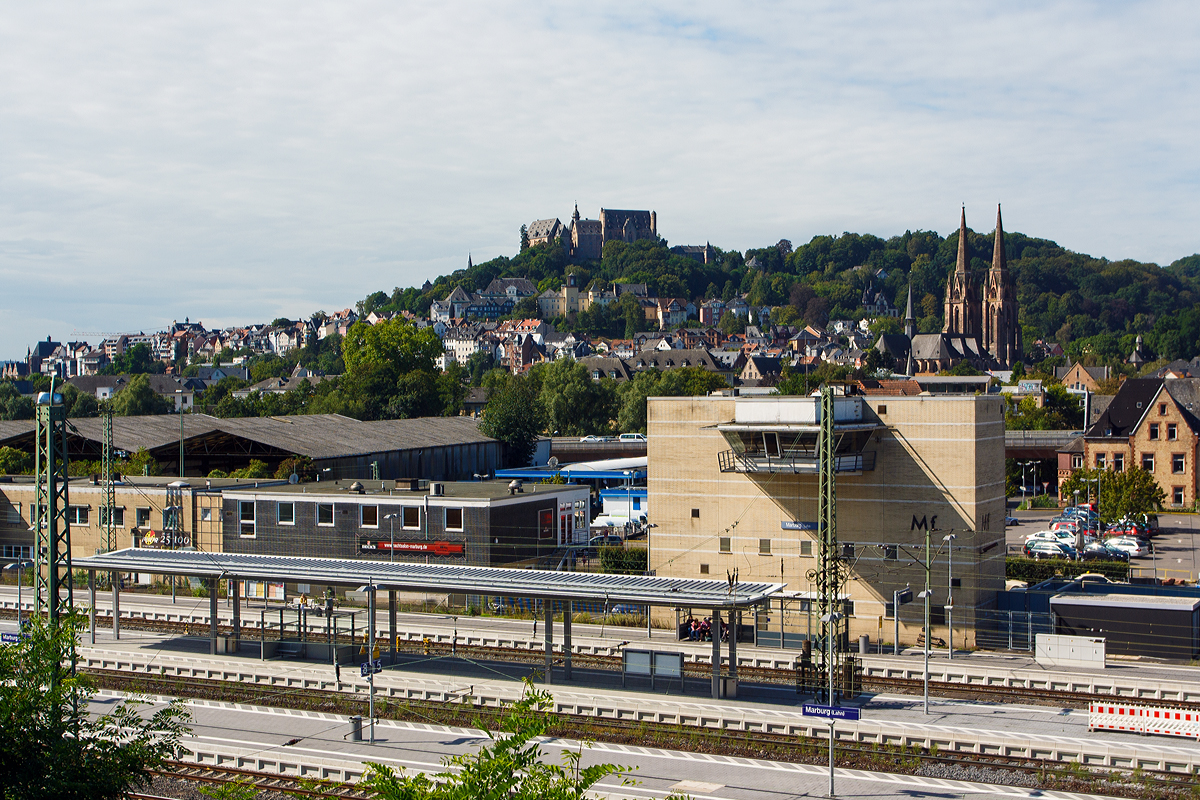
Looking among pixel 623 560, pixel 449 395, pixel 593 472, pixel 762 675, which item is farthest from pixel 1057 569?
pixel 449 395

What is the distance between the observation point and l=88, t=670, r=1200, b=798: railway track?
77.3 ft

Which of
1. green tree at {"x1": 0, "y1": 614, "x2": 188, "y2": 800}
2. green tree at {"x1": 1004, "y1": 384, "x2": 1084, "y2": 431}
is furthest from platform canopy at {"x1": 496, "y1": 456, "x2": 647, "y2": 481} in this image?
green tree at {"x1": 0, "y1": 614, "x2": 188, "y2": 800}

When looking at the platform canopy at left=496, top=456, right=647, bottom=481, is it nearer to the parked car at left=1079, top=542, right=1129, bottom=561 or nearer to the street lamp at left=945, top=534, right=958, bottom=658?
the parked car at left=1079, top=542, right=1129, bottom=561

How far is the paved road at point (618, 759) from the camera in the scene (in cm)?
2325

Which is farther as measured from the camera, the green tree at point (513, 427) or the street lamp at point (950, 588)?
the green tree at point (513, 427)

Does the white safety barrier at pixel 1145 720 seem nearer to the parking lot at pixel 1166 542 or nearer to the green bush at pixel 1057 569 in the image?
the green bush at pixel 1057 569

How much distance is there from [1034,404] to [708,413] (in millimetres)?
79329

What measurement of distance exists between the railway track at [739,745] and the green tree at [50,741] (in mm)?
6153

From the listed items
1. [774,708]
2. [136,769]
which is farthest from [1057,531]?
[136,769]

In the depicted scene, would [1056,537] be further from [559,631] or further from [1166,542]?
[559,631]

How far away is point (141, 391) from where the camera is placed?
449 ft

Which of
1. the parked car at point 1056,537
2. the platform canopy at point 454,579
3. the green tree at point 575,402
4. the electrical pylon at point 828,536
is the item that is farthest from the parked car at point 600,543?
the green tree at point 575,402

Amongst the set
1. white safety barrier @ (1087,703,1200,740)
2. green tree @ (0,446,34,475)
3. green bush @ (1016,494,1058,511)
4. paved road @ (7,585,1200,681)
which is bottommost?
paved road @ (7,585,1200,681)

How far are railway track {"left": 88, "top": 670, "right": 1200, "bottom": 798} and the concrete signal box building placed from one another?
36.2 feet
